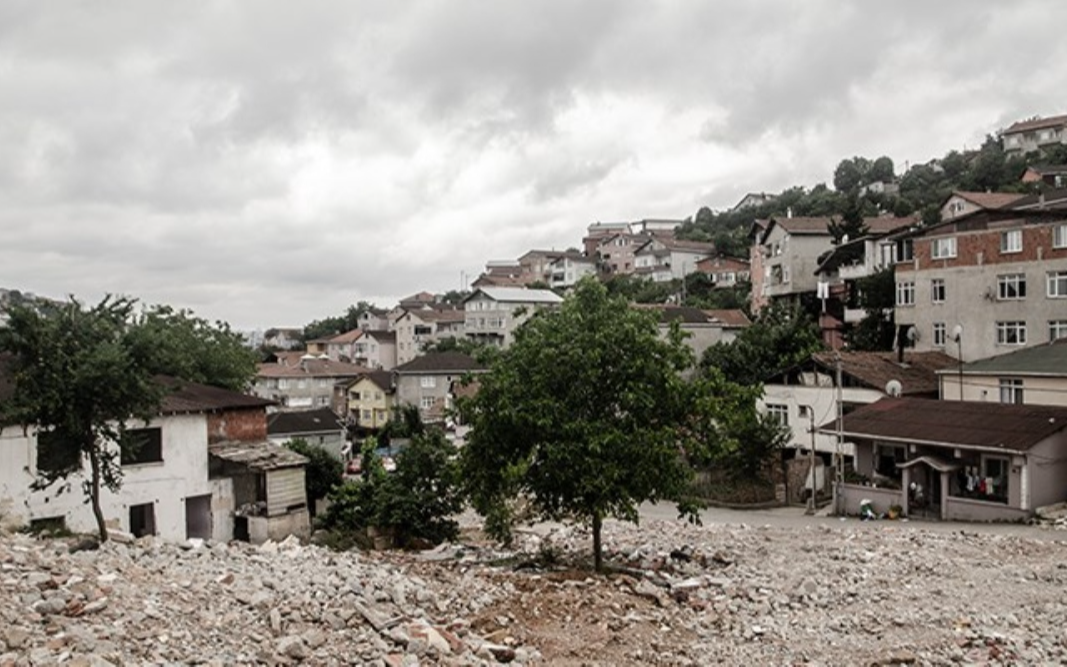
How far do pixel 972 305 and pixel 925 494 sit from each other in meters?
15.6

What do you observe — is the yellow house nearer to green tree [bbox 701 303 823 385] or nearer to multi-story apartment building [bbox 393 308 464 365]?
multi-story apartment building [bbox 393 308 464 365]

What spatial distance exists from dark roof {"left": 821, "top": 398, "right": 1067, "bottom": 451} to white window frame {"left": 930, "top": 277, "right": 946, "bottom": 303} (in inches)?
437

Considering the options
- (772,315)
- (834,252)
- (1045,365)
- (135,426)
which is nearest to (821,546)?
(1045,365)

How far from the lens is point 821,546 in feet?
66.8

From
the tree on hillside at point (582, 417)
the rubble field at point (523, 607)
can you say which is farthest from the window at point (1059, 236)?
the tree on hillside at point (582, 417)

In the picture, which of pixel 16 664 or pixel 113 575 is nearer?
pixel 16 664

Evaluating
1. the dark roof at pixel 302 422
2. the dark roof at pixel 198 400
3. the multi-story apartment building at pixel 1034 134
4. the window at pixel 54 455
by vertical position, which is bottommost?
the dark roof at pixel 302 422

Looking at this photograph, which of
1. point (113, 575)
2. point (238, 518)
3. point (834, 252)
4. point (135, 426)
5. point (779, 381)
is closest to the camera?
point (113, 575)

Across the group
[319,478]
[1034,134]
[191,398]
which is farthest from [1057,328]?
[1034,134]

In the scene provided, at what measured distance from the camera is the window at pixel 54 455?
2012cm

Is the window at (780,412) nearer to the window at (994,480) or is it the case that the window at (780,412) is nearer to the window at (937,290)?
the window at (937,290)

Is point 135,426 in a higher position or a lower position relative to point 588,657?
higher

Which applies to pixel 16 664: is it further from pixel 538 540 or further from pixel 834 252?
pixel 834 252

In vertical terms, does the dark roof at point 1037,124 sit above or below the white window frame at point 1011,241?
above
